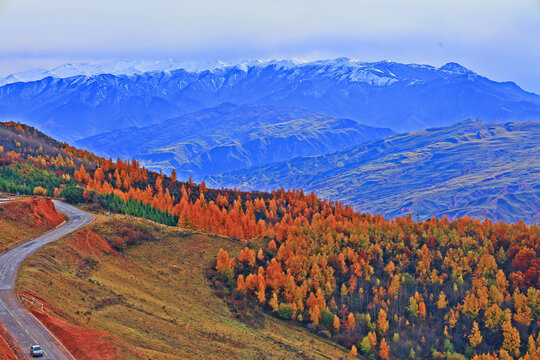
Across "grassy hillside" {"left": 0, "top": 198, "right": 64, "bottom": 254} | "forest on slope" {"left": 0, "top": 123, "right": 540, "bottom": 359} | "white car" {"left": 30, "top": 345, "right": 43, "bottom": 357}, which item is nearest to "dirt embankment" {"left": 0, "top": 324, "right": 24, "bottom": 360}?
"white car" {"left": 30, "top": 345, "right": 43, "bottom": 357}

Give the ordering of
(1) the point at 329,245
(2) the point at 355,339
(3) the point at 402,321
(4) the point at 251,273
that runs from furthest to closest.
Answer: (1) the point at 329,245
(3) the point at 402,321
(4) the point at 251,273
(2) the point at 355,339

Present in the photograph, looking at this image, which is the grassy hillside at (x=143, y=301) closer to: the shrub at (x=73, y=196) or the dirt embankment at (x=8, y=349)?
the dirt embankment at (x=8, y=349)

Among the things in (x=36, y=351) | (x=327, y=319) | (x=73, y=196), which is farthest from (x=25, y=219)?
→ (x=327, y=319)

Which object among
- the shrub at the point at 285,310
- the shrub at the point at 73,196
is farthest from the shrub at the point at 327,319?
the shrub at the point at 73,196

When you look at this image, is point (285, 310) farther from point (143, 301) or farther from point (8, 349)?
point (8, 349)

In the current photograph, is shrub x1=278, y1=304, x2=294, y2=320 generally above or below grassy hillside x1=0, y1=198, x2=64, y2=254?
below

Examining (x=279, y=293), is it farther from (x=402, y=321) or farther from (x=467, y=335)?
(x=467, y=335)

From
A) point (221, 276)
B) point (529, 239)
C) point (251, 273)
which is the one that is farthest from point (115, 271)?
point (529, 239)

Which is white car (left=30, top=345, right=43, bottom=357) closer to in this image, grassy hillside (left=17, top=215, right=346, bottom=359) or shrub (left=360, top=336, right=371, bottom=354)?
grassy hillside (left=17, top=215, right=346, bottom=359)
